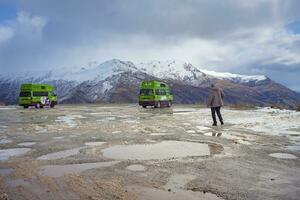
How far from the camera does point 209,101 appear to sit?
1894 centimetres

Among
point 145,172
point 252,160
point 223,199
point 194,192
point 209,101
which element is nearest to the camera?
point 223,199

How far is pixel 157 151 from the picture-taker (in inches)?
402

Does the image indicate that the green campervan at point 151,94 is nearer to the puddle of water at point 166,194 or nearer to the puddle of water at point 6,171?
the puddle of water at point 6,171

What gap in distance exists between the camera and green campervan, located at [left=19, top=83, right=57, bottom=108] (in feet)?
141

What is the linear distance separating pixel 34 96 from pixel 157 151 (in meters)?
35.6

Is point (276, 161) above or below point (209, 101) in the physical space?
below

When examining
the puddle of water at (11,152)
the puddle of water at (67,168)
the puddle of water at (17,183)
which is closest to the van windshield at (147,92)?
the puddle of water at (11,152)

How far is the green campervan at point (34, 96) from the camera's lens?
141ft

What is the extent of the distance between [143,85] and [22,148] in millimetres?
30628

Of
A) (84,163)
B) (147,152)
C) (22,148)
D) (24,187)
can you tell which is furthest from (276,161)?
(22,148)

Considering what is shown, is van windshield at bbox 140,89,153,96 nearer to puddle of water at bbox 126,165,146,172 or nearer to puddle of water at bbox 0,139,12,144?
puddle of water at bbox 0,139,12,144

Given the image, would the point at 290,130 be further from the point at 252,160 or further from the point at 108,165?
the point at 108,165

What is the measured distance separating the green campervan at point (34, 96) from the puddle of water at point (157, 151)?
33784 millimetres

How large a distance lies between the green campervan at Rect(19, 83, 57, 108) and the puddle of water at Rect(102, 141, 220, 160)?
111 ft
